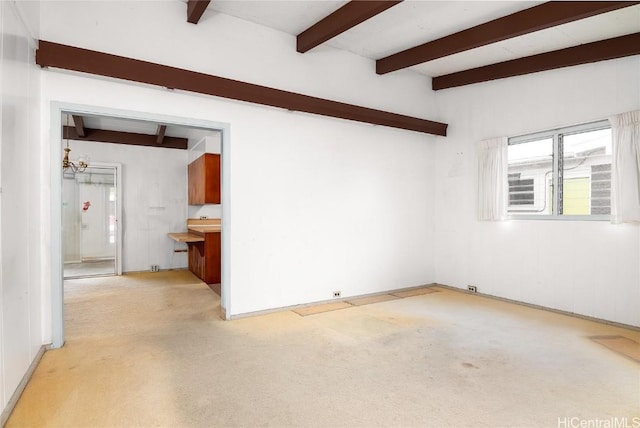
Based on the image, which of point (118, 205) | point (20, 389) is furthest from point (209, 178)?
point (20, 389)

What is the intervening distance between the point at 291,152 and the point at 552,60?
3387mm

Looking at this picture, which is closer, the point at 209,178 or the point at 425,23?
the point at 425,23

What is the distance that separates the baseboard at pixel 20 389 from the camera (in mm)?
2014

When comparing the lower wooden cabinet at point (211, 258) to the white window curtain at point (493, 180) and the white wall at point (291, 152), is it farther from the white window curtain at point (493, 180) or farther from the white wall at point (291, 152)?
the white window curtain at point (493, 180)

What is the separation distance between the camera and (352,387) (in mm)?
2439

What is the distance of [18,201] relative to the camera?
2455 mm

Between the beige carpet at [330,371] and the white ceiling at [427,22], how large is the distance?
3.20 m

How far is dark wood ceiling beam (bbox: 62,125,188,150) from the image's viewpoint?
6.79 meters

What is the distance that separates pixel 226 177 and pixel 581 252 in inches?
169

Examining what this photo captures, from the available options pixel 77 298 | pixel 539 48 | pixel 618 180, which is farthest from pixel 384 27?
pixel 77 298

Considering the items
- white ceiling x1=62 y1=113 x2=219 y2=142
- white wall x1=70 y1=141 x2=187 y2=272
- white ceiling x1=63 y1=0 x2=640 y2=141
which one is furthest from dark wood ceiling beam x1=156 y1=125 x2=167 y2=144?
white ceiling x1=63 y1=0 x2=640 y2=141

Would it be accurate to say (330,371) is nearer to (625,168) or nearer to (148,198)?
(625,168)

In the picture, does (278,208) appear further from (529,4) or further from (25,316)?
(529,4)

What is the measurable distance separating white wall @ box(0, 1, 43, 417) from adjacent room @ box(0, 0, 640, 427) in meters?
0.03
